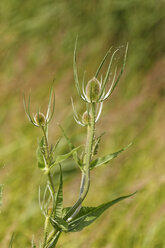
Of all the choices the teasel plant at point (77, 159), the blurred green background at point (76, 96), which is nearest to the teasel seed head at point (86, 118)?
the teasel plant at point (77, 159)

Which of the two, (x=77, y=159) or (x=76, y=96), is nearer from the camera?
(x=77, y=159)

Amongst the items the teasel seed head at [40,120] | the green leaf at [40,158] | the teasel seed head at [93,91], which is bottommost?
the green leaf at [40,158]

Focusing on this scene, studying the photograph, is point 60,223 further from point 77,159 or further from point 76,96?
point 76,96

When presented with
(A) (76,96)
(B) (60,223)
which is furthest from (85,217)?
(A) (76,96)

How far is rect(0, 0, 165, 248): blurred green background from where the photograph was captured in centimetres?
107

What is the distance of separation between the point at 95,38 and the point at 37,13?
20 cm

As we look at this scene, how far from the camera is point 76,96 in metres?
1.40

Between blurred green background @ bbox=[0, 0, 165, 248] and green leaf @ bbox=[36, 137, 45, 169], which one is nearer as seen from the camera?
green leaf @ bbox=[36, 137, 45, 169]

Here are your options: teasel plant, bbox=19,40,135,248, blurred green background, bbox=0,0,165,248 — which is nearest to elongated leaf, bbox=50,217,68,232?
teasel plant, bbox=19,40,135,248

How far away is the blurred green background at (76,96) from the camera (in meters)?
1.07

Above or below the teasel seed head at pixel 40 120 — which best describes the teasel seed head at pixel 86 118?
below

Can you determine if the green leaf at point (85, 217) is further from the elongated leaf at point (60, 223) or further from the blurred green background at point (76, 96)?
the blurred green background at point (76, 96)

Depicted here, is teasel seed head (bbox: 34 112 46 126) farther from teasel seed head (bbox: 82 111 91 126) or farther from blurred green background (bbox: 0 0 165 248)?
blurred green background (bbox: 0 0 165 248)

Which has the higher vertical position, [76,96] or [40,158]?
[76,96]
